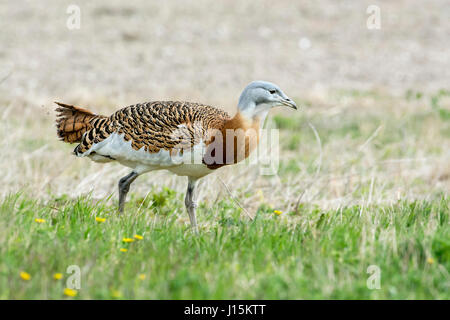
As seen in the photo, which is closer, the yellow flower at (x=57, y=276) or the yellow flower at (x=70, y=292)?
the yellow flower at (x=70, y=292)

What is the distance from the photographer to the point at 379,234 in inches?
167

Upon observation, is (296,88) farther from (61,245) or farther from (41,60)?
(61,245)

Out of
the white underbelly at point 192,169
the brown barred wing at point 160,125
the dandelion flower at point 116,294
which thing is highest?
the brown barred wing at point 160,125

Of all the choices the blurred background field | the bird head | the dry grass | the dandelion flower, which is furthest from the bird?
the dandelion flower

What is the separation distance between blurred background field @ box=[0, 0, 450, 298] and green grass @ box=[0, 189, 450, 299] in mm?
38

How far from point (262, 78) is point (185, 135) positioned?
378 inches

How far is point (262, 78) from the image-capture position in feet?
47.3

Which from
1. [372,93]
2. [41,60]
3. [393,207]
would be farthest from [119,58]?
[393,207]

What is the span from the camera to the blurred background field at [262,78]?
6.04 metres

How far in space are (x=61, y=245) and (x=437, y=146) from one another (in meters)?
7.25

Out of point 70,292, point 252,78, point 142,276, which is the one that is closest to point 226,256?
point 142,276

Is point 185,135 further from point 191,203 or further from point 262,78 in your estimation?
point 262,78

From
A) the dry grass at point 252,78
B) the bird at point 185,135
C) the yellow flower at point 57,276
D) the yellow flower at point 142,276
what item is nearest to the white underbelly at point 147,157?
the bird at point 185,135

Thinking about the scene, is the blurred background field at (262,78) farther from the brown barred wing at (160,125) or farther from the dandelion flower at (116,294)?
the brown barred wing at (160,125)
